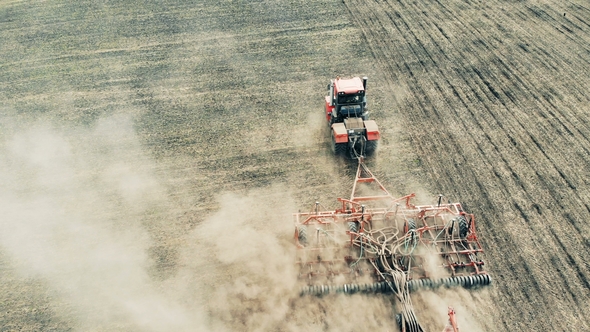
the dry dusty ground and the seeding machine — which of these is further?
the dry dusty ground

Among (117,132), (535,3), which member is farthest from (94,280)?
(535,3)

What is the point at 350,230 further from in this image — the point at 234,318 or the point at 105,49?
the point at 105,49

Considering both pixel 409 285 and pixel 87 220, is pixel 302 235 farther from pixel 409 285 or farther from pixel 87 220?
pixel 87 220

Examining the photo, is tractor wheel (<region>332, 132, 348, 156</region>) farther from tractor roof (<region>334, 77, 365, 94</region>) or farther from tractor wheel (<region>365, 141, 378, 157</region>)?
tractor roof (<region>334, 77, 365, 94</region>)

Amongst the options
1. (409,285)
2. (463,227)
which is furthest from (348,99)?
(409,285)

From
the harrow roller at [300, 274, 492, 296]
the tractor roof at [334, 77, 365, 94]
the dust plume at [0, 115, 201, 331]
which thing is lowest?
the dust plume at [0, 115, 201, 331]

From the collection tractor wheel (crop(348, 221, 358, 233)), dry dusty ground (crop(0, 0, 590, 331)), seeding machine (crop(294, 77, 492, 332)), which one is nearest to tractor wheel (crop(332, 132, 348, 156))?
dry dusty ground (crop(0, 0, 590, 331))

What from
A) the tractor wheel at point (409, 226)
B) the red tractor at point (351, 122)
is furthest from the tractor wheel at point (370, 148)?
the tractor wheel at point (409, 226)

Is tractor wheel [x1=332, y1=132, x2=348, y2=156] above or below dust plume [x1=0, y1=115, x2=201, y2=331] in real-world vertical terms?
above
